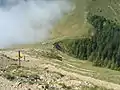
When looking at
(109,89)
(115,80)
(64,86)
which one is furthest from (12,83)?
(115,80)

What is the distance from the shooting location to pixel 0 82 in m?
91.8

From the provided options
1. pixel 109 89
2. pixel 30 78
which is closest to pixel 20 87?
pixel 30 78

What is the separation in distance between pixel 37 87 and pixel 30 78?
10096 millimetres

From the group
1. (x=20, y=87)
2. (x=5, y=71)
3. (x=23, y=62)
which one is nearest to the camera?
(x=20, y=87)

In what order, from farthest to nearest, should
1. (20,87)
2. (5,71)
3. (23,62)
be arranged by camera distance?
(23,62), (5,71), (20,87)

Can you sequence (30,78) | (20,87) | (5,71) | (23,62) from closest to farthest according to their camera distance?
(20,87) < (30,78) < (5,71) < (23,62)

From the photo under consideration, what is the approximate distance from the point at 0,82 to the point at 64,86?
19.0 metres

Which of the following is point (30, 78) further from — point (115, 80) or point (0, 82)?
→ point (115, 80)

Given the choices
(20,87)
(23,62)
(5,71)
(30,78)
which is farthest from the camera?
(23,62)

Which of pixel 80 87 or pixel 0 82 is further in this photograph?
pixel 80 87

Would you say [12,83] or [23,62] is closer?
[12,83]

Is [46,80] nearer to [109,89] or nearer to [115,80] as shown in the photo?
[109,89]

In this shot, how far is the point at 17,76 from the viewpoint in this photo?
10162cm

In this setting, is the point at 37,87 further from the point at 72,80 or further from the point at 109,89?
the point at 109,89
